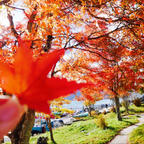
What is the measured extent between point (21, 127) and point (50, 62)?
4721mm

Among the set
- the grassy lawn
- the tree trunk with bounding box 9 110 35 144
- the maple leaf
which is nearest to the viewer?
the maple leaf

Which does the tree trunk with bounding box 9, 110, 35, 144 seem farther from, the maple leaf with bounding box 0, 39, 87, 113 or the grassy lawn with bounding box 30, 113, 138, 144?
the grassy lawn with bounding box 30, 113, 138, 144

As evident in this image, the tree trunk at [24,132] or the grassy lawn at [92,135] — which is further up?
the tree trunk at [24,132]

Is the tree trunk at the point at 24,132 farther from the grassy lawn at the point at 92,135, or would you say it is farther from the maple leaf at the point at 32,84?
the grassy lawn at the point at 92,135

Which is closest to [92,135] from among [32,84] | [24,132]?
[24,132]

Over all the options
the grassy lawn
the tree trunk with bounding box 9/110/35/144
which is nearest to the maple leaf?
the tree trunk with bounding box 9/110/35/144

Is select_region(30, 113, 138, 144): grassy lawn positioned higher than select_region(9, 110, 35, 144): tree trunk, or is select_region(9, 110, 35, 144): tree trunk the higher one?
select_region(9, 110, 35, 144): tree trunk

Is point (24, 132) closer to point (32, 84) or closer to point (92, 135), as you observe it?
point (32, 84)

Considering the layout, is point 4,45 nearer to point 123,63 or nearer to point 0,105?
point 0,105

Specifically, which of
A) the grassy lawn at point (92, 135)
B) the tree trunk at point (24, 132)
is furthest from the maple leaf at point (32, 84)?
the grassy lawn at point (92, 135)

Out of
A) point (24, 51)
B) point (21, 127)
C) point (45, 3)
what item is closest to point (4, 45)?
point (45, 3)

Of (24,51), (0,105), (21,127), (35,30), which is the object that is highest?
(35,30)

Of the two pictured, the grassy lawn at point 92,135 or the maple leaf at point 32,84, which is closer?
the maple leaf at point 32,84

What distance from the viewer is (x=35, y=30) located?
524cm
